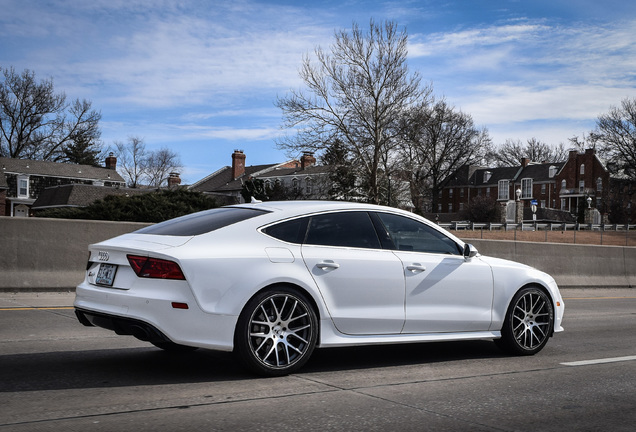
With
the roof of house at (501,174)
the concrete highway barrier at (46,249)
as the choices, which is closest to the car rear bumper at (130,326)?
the concrete highway barrier at (46,249)

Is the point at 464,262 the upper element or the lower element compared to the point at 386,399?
upper

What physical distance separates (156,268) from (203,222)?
0.87 metres

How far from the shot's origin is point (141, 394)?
5.22m

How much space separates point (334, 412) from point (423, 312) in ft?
6.98

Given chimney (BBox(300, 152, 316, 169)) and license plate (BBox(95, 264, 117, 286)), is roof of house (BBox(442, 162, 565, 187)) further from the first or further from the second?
license plate (BBox(95, 264, 117, 286))

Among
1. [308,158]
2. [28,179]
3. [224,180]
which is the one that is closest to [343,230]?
[308,158]

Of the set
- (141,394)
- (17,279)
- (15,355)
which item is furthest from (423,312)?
(17,279)

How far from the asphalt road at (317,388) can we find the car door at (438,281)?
1.47ft

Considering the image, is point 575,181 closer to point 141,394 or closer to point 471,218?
point 471,218

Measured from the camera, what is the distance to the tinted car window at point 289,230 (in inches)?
244

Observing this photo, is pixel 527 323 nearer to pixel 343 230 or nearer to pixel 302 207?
pixel 343 230

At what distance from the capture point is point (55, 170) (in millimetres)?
74875

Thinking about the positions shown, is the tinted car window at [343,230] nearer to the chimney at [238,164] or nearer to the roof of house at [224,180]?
the roof of house at [224,180]

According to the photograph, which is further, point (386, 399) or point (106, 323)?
point (106, 323)
